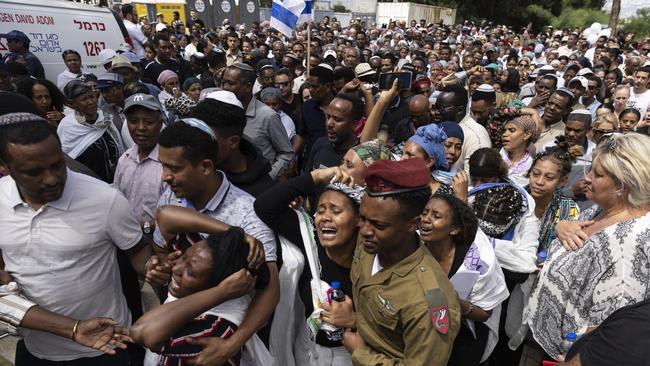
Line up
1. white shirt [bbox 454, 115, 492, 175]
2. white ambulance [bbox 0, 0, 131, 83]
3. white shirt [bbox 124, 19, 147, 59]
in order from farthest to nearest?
white shirt [bbox 124, 19, 147, 59], white ambulance [bbox 0, 0, 131, 83], white shirt [bbox 454, 115, 492, 175]

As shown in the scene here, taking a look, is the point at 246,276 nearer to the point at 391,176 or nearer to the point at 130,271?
the point at 391,176

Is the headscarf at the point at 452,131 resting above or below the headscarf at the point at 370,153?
below

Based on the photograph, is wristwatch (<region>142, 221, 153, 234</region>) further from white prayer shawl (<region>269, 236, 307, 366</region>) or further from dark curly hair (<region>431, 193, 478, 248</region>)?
dark curly hair (<region>431, 193, 478, 248</region>)

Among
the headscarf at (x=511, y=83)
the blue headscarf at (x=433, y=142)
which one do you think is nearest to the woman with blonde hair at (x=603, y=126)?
the blue headscarf at (x=433, y=142)

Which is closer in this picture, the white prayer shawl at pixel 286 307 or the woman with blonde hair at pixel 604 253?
the woman with blonde hair at pixel 604 253

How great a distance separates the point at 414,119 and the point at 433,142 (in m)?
1.62

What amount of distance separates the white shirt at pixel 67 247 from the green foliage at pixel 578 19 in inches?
1683

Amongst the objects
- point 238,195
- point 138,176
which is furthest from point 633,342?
point 138,176

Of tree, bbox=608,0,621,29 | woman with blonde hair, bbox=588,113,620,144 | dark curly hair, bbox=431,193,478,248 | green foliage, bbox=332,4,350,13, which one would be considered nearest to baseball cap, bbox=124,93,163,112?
dark curly hair, bbox=431,193,478,248

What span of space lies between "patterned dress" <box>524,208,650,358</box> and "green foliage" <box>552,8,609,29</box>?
4150 cm

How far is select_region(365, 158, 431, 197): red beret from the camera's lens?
1.67 meters

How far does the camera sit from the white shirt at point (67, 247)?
1.89 m

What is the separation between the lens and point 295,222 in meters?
2.30

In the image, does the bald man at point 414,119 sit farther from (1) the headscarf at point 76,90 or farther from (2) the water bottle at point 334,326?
(1) the headscarf at point 76,90
